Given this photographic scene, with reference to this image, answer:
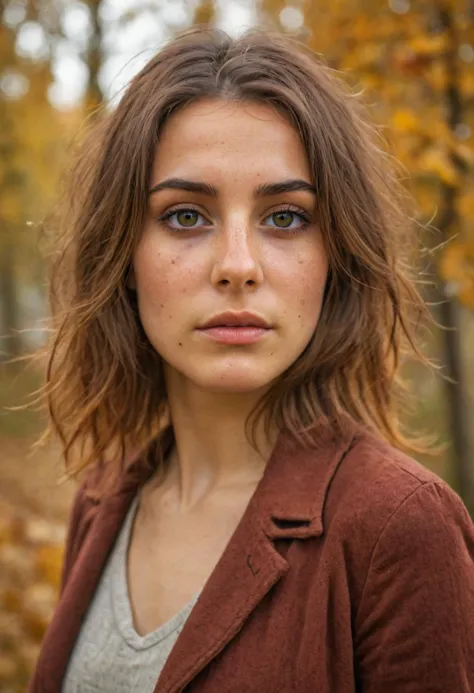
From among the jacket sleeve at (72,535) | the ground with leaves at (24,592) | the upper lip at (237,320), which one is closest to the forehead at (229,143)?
the upper lip at (237,320)

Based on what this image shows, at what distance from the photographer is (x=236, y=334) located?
1.72 meters

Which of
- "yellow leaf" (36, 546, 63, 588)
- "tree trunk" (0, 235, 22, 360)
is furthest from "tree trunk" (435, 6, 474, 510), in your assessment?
"tree trunk" (0, 235, 22, 360)

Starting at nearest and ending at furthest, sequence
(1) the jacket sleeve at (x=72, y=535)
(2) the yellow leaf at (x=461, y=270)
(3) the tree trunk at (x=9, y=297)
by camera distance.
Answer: (1) the jacket sleeve at (x=72, y=535) < (2) the yellow leaf at (x=461, y=270) < (3) the tree trunk at (x=9, y=297)

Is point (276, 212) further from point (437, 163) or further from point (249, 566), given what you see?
point (437, 163)

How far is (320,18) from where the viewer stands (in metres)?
3.65

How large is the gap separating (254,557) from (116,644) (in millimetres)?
456

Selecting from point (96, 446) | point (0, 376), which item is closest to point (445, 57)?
point (96, 446)

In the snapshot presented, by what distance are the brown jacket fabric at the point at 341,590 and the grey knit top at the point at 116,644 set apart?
12 centimetres

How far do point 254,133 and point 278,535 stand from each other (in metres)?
0.89

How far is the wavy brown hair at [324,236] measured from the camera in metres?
1.82

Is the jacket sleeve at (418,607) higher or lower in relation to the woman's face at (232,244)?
lower

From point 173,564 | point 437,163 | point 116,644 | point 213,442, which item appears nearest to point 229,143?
point 213,442

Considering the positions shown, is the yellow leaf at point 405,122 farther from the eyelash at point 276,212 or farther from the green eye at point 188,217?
the green eye at point 188,217

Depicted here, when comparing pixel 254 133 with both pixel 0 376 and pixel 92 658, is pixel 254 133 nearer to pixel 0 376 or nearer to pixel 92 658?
pixel 92 658
